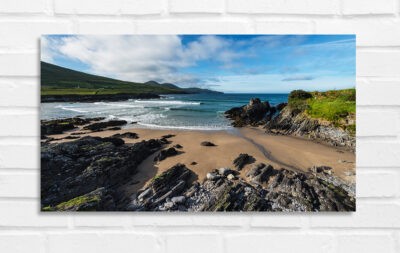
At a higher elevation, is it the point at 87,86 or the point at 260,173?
the point at 87,86
